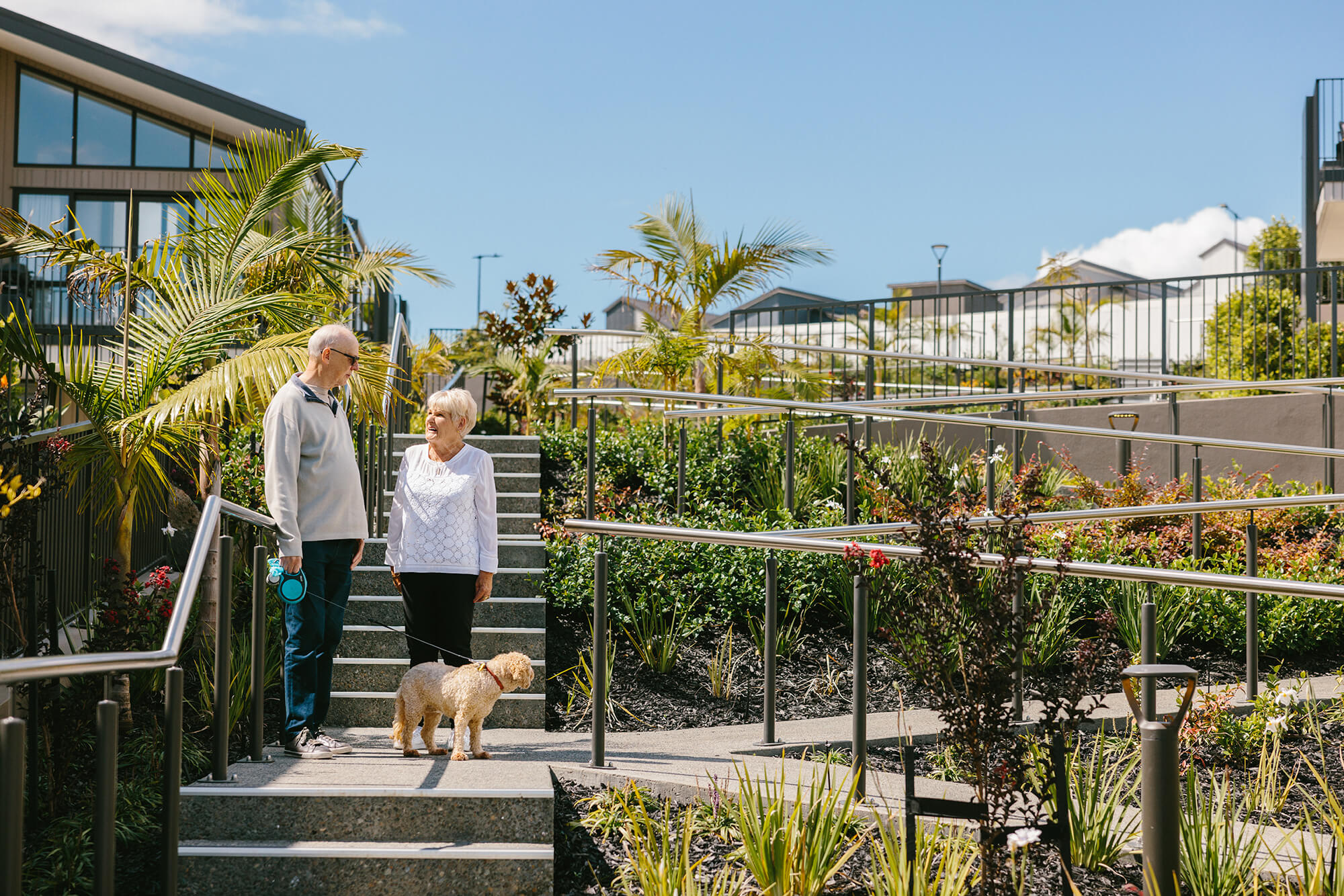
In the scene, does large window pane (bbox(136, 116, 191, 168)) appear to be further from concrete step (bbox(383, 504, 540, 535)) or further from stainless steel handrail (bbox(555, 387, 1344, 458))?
stainless steel handrail (bbox(555, 387, 1344, 458))

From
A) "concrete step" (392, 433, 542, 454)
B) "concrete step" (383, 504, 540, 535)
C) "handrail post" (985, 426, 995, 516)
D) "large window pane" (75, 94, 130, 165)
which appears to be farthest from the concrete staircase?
"large window pane" (75, 94, 130, 165)

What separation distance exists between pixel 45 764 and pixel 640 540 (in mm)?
3202

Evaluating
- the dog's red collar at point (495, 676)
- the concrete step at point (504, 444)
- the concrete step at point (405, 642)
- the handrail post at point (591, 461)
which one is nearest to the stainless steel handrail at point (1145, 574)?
the dog's red collar at point (495, 676)

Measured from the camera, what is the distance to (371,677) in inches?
194

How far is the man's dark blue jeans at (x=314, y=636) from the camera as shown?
3871mm

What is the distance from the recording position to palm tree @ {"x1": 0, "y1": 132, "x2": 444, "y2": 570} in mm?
4594

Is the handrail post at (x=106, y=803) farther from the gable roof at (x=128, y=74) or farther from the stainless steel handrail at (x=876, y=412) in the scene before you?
the gable roof at (x=128, y=74)

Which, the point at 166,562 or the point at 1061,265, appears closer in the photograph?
the point at 166,562

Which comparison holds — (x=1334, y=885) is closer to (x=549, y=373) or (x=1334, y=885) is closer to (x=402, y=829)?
(x=402, y=829)

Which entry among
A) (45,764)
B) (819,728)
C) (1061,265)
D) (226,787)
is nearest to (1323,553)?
(819,728)

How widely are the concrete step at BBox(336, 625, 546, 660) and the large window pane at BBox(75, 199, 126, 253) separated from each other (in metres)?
14.1

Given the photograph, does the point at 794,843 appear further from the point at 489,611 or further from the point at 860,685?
the point at 489,611

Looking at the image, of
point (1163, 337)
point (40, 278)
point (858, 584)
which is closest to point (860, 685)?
point (858, 584)

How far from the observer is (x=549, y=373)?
36.9 ft
